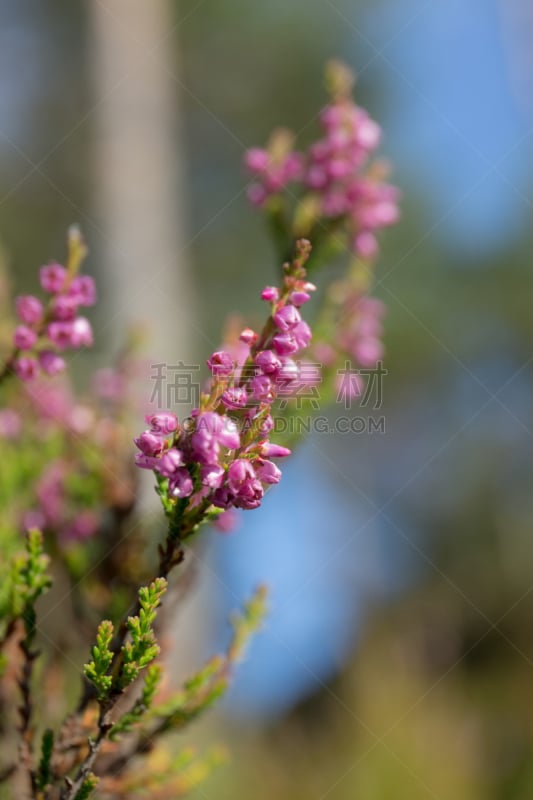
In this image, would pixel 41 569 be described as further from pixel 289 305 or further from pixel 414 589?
pixel 414 589

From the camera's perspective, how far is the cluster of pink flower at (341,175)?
214 centimetres

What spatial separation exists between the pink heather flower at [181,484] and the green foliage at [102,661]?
0.20 metres

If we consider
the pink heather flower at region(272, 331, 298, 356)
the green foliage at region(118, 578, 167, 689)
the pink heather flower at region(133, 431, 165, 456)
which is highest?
the pink heather flower at region(272, 331, 298, 356)

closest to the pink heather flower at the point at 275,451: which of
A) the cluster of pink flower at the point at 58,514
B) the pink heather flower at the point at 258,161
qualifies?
the cluster of pink flower at the point at 58,514

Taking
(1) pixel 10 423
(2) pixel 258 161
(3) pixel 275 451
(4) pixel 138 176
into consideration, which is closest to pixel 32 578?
(3) pixel 275 451

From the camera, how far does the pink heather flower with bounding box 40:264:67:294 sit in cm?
151

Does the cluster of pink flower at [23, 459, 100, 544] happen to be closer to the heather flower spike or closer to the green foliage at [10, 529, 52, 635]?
the heather flower spike

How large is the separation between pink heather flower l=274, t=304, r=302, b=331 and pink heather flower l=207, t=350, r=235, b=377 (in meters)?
0.12

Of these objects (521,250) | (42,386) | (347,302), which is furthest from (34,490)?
(521,250)

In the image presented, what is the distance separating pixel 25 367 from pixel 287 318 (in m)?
0.61

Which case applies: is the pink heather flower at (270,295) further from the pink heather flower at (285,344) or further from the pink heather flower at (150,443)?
the pink heather flower at (150,443)

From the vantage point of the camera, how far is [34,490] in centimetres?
206

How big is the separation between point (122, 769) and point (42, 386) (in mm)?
1078

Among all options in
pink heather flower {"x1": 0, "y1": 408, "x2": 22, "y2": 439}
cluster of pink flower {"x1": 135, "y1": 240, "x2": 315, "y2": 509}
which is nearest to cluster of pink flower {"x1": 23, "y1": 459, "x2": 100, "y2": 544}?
pink heather flower {"x1": 0, "y1": 408, "x2": 22, "y2": 439}
